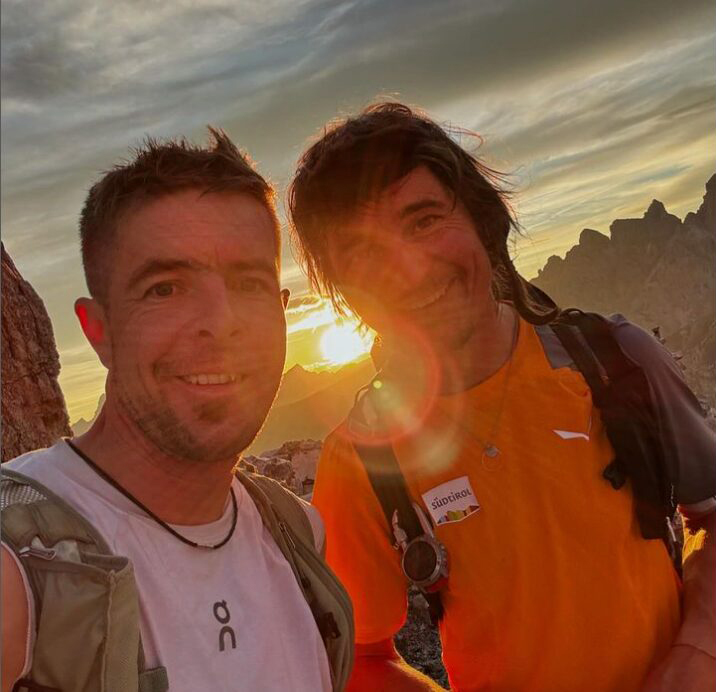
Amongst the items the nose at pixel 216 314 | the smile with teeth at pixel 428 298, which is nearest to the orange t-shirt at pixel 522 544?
the smile with teeth at pixel 428 298

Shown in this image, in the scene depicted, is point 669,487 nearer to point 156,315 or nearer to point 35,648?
point 156,315

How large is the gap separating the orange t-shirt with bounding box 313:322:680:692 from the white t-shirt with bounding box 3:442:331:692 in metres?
0.67

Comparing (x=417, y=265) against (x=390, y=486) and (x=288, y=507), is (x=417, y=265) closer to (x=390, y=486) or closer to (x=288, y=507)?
(x=390, y=486)

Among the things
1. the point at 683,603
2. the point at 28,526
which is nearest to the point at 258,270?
the point at 28,526

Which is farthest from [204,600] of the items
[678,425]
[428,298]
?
[678,425]

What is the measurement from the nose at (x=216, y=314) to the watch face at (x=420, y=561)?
1.45 metres

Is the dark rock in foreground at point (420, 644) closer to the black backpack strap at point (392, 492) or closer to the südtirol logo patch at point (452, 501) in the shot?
the black backpack strap at point (392, 492)

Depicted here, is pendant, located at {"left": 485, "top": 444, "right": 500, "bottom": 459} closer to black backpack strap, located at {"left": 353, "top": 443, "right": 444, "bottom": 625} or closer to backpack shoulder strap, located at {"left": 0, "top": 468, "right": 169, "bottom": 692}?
black backpack strap, located at {"left": 353, "top": 443, "right": 444, "bottom": 625}

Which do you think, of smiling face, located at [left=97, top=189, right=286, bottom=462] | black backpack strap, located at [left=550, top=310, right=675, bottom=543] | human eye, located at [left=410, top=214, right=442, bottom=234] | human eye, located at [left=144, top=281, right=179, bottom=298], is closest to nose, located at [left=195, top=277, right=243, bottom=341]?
smiling face, located at [left=97, top=189, right=286, bottom=462]

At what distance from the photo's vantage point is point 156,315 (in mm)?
3283

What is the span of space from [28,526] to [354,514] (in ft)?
5.88

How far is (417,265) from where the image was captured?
375 cm

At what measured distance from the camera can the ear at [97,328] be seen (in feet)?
11.2

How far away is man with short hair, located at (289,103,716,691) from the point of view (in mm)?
3414
